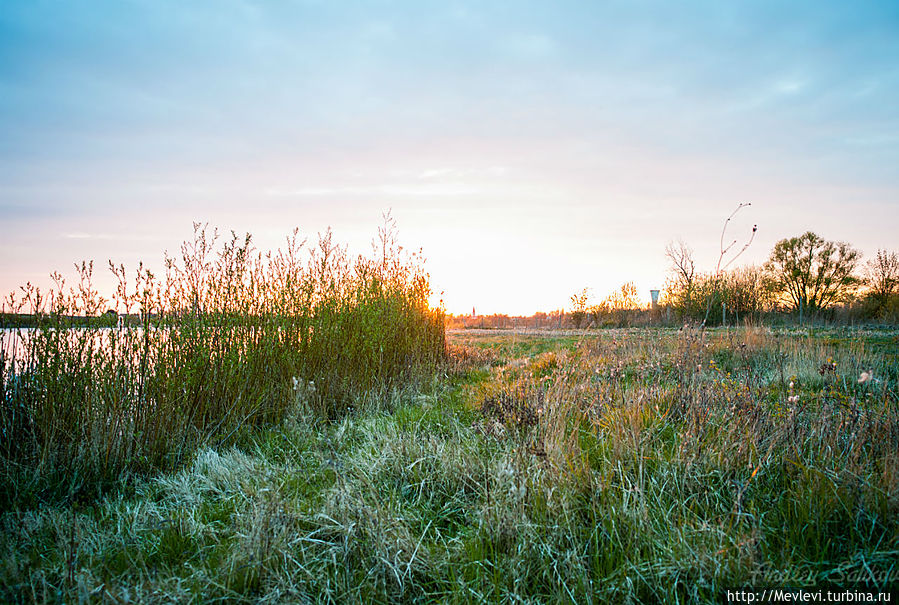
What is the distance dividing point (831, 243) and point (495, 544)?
35.8 meters

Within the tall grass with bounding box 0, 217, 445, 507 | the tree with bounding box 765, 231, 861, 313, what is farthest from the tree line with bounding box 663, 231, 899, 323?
the tall grass with bounding box 0, 217, 445, 507

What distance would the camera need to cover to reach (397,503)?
2506 millimetres

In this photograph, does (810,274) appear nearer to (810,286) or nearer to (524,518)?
(810,286)

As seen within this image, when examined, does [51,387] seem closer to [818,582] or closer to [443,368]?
[443,368]

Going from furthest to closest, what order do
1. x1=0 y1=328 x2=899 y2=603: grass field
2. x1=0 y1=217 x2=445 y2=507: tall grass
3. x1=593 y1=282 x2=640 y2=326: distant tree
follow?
1. x1=593 y1=282 x2=640 y2=326: distant tree
2. x1=0 y1=217 x2=445 y2=507: tall grass
3. x1=0 y1=328 x2=899 y2=603: grass field

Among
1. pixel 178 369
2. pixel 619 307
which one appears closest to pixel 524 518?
pixel 178 369

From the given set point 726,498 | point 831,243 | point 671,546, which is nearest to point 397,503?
point 671,546

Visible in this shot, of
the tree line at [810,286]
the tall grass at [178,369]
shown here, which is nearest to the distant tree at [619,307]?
the tree line at [810,286]

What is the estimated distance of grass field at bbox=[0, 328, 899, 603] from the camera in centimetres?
190

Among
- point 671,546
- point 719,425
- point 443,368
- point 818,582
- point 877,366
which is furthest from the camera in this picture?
point 443,368

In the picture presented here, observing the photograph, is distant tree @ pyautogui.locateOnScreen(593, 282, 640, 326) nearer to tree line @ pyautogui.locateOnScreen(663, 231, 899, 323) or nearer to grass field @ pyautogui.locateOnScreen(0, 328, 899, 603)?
tree line @ pyautogui.locateOnScreen(663, 231, 899, 323)

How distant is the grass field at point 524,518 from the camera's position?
1.90m

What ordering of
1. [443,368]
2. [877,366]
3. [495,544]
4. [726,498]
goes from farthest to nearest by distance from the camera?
[443,368] → [877,366] → [726,498] → [495,544]

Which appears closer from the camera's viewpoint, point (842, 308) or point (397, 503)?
point (397, 503)
